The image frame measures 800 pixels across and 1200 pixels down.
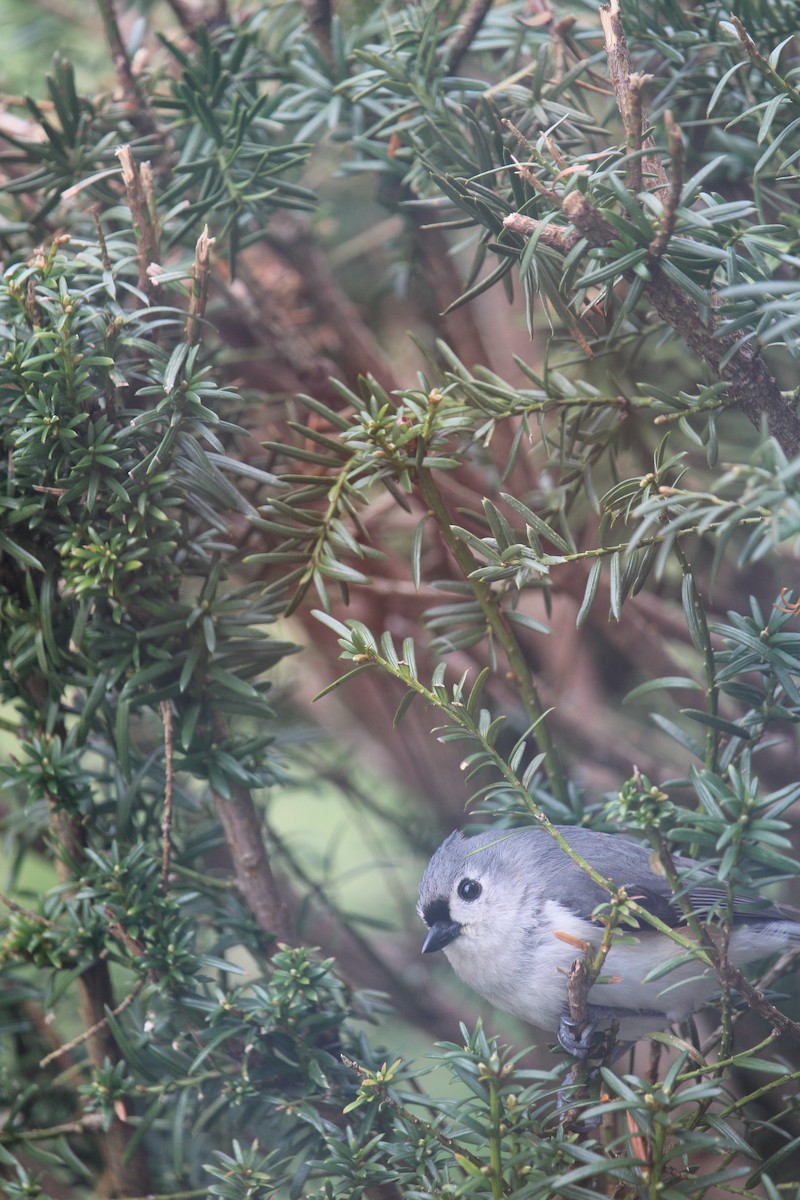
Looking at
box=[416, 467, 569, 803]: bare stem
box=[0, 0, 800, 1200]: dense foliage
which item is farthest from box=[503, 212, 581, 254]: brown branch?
box=[416, 467, 569, 803]: bare stem

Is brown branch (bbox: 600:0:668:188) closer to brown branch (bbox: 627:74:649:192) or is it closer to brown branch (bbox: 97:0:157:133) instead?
brown branch (bbox: 627:74:649:192)

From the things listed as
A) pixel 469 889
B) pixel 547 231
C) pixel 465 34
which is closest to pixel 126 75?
pixel 465 34

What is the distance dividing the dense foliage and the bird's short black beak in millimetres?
83

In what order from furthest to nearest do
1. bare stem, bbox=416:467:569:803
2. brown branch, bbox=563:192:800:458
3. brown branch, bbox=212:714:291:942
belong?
brown branch, bbox=212:714:291:942 < bare stem, bbox=416:467:569:803 < brown branch, bbox=563:192:800:458

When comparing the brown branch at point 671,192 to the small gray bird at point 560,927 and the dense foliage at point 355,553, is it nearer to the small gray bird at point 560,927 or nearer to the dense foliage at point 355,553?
the dense foliage at point 355,553

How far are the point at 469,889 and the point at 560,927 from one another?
0.09 metres

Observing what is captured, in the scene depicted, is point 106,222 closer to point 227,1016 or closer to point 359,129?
point 359,129

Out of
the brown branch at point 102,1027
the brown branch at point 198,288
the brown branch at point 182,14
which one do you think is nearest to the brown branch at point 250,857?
the brown branch at point 102,1027

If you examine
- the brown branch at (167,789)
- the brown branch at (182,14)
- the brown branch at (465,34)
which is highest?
the brown branch at (182,14)

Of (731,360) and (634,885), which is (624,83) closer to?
(731,360)

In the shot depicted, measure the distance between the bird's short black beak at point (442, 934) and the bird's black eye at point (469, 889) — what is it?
2 cm

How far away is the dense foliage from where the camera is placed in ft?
2.01

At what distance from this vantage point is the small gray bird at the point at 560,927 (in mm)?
711

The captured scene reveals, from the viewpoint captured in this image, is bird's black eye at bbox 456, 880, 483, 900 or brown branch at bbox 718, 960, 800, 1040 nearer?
brown branch at bbox 718, 960, 800, 1040
